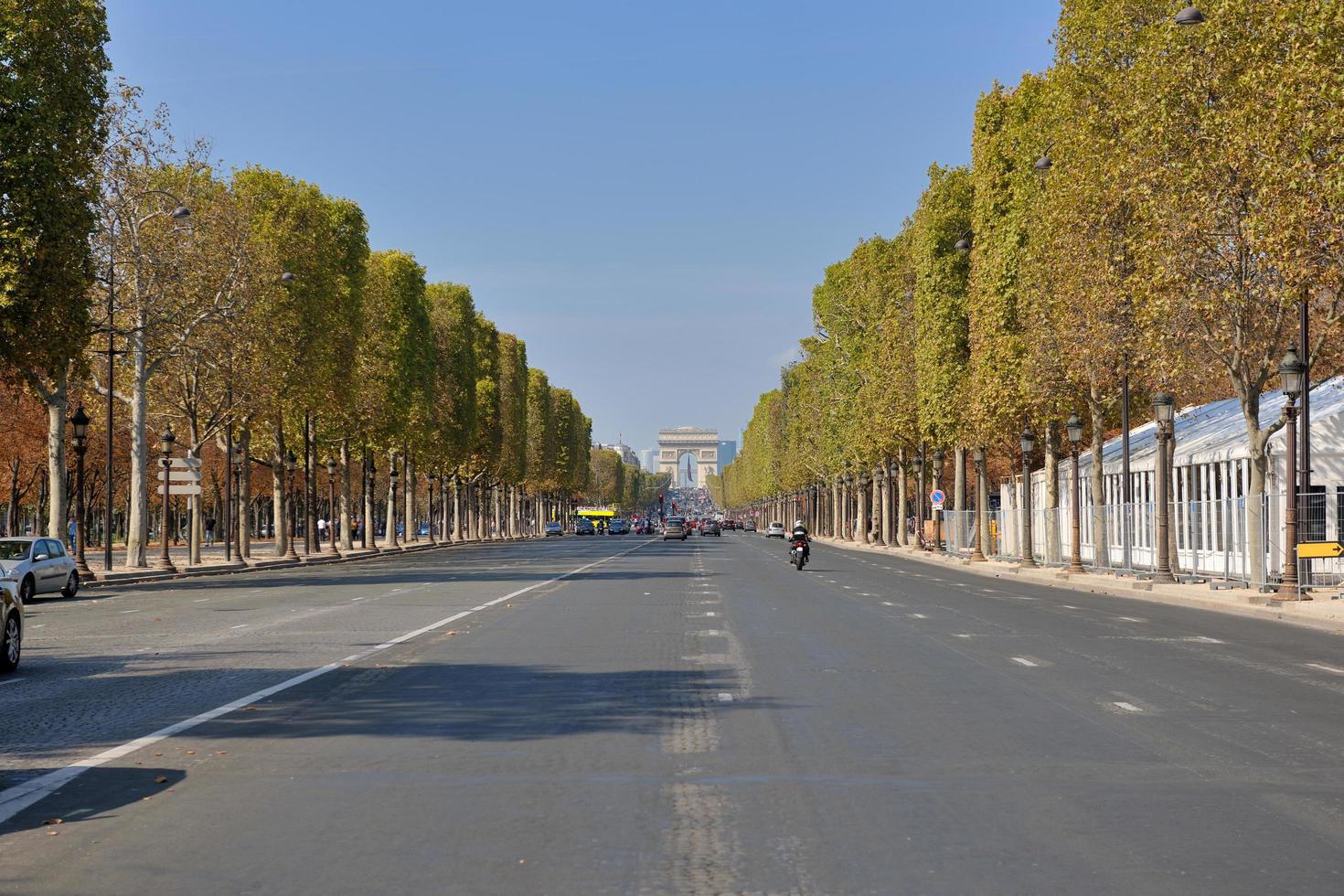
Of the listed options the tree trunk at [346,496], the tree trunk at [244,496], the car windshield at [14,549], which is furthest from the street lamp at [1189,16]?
the tree trunk at [346,496]

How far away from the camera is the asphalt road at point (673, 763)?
22.3 ft

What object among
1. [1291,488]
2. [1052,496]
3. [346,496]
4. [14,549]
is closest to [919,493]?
[1052,496]

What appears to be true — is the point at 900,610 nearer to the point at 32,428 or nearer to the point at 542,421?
the point at 32,428

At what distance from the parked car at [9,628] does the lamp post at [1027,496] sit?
37054 mm

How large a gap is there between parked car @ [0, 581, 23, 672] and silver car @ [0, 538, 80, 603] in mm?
17524

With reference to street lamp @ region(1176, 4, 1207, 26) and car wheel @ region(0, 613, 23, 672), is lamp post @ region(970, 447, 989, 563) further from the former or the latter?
car wheel @ region(0, 613, 23, 672)

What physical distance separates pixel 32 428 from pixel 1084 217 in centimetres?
5039

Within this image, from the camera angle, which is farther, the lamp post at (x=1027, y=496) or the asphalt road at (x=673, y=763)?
the lamp post at (x=1027, y=496)

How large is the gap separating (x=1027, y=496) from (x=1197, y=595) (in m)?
19.0

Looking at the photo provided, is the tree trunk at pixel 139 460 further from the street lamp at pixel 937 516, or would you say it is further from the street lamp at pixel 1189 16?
the street lamp at pixel 937 516

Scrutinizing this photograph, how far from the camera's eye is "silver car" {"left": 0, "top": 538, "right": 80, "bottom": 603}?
33.4 meters

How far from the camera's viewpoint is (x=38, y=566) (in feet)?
114

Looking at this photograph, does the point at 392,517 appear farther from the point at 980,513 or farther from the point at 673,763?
the point at 673,763

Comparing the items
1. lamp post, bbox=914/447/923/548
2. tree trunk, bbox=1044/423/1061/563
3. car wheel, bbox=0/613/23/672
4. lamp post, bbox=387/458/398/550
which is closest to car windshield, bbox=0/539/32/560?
car wheel, bbox=0/613/23/672
